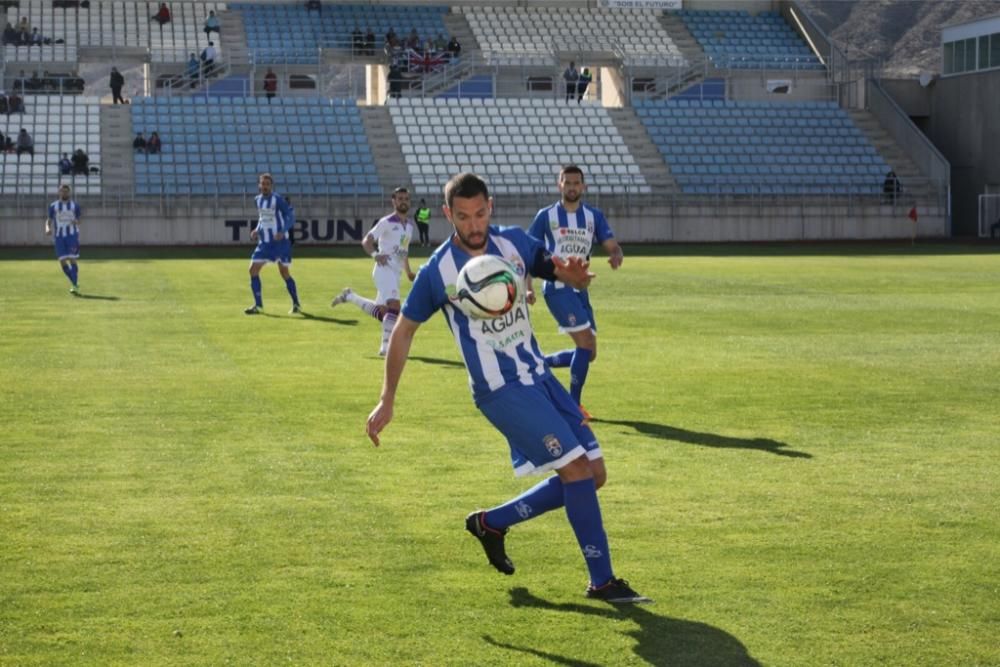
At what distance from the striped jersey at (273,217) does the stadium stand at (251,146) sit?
991 inches

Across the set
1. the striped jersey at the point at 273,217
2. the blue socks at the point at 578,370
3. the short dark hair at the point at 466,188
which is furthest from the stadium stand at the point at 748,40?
the short dark hair at the point at 466,188

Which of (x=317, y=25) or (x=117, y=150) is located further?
(x=317, y=25)

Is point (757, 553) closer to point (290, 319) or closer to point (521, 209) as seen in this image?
point (290, 319)

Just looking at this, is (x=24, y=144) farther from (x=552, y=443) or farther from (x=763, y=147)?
(x=552, y=443)

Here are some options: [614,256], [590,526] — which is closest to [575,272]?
[590,526]

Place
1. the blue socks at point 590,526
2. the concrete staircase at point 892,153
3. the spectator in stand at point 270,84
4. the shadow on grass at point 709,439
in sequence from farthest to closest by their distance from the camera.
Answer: the spectator in stand at point 270,84 → the concrete staircase at point 892,153 → the shadow on grass at point 709,439 → the blue socks at point 590,526

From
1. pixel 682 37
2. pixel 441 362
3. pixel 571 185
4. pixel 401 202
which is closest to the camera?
pixel 571 185

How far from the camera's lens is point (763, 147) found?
56.9 meters

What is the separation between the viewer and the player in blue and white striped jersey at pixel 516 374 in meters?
7.24

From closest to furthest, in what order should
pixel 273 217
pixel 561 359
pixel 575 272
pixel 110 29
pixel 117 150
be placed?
pixel 575 272
pixel 561 359
pixel 273 217
pixel 117 150
pixel 110 29

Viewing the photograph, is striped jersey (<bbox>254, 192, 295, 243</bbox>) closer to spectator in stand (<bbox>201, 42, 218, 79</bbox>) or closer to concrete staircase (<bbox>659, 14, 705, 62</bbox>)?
spectator in stand (<bbox>201, 42, 218, 79</bbox>)

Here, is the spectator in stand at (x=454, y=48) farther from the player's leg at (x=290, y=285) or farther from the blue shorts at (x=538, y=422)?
the blue shorts at (x=538, y=422)

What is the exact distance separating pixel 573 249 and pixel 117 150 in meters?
40.8

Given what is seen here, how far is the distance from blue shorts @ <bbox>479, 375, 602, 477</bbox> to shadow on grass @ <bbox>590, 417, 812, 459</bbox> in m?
4.29
